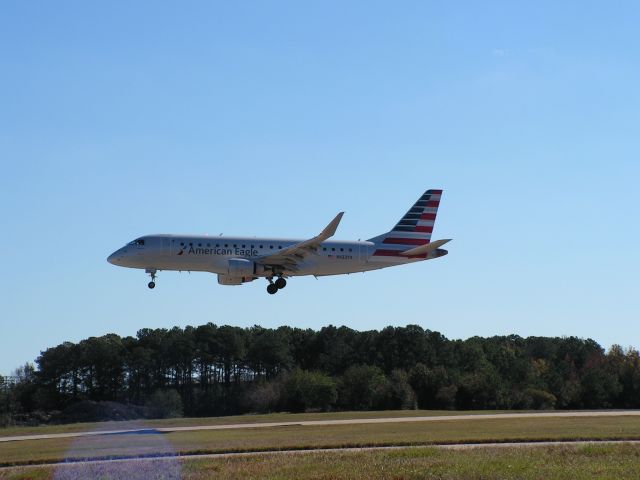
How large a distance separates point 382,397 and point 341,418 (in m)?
27.2

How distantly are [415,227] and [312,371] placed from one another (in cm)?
4024

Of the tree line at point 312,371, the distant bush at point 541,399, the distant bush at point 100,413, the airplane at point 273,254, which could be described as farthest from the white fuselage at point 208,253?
the distant bush at point 541,399

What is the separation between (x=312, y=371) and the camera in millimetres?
98250

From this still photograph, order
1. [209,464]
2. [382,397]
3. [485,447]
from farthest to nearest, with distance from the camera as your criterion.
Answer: [382,397], [485,447], [209,464]

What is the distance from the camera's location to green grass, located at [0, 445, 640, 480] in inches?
1054

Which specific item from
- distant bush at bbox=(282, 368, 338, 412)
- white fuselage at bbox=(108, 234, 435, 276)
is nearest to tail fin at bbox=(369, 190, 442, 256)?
white fuselage at bbox=(108, 234, 435, 276)

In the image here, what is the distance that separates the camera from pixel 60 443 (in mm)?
42562

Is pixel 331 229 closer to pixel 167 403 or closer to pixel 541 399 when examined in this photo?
pixel 541 399

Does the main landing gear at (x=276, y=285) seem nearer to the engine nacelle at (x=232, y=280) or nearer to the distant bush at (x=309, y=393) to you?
the engine nacelle at (x=232, y=280)

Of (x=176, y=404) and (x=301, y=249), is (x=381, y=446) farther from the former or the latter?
(x=176, y=404)

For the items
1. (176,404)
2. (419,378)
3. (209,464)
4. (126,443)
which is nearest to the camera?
(209,464)

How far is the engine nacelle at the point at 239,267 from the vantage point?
5384cm

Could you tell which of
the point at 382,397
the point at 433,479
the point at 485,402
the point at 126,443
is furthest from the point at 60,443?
the point at 485,402

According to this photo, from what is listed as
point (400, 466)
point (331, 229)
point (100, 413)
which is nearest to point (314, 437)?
point (400, 466)
